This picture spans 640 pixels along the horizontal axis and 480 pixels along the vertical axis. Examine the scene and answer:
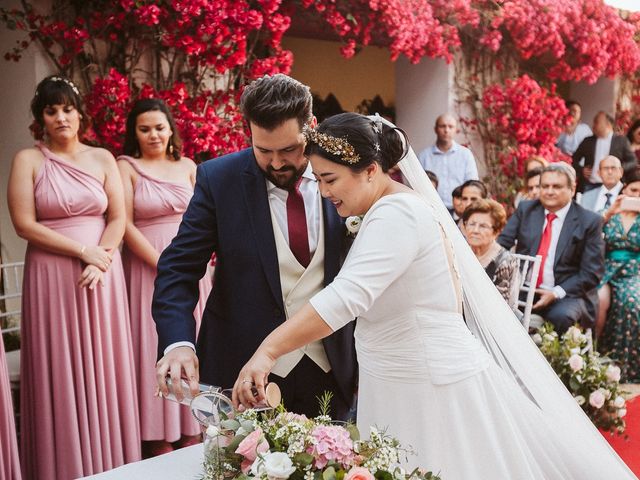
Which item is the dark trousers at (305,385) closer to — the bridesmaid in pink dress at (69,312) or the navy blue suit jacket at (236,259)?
the navy blue suit jacket at (236,259)

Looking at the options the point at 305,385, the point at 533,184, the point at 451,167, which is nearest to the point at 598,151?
the point at 451,167

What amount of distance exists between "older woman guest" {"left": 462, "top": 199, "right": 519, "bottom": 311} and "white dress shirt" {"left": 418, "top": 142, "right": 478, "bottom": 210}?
7.84ft

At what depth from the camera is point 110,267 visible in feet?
12.6

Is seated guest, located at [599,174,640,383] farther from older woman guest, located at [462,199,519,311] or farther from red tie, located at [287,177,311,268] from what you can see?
red tie, located at [287,177,311,268]

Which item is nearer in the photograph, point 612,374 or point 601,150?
point 612,374

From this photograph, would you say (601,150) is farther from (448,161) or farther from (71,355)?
(71,355)

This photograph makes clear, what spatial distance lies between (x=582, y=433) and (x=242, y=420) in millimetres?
1650

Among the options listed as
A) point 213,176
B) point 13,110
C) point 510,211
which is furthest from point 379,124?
point 510,211

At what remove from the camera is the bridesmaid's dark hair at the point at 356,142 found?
2.07 meters

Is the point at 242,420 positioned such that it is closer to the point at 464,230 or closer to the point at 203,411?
the point at 203,411

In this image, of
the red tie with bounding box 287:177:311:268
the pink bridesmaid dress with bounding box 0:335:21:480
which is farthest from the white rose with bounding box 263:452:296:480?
the pink bridesmaid dress with bounding box 0:335:21:480

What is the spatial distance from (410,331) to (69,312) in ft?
6.84

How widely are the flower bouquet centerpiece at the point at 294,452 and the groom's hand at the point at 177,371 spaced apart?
0.25m

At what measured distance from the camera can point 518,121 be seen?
8219 mm
